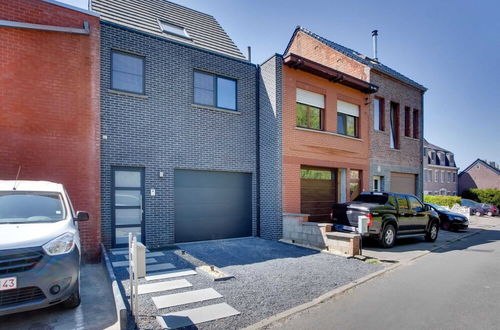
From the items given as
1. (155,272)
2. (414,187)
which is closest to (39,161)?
(155,272)

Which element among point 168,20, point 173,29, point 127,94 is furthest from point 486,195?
point 127,94

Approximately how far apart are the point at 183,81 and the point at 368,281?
25.7ft

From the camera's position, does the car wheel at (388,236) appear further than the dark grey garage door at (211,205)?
Yes

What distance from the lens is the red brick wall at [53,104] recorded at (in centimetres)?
679

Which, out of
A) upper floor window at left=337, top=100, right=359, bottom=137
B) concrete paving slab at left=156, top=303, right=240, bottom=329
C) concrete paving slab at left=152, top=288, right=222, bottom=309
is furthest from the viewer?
upper floor window at left=337, top=100, right=359, bottom=137

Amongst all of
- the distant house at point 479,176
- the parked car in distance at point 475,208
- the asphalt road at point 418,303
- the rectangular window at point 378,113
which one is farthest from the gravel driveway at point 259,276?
the distant house at point 479,176

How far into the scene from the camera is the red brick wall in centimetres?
679

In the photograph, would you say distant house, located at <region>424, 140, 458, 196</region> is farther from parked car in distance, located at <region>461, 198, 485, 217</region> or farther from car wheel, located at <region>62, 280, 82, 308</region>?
car wheel, located at <region>62, 280, 82, 308</region>

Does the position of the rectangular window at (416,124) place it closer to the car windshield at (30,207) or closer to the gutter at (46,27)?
the gutter at (46,27)

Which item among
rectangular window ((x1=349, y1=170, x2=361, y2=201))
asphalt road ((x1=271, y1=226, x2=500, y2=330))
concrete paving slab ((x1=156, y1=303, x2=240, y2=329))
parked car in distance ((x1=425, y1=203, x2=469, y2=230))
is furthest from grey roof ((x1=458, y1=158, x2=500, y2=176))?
concrete paving slab ((x1=156, y1=303, x2=240, y2=329))

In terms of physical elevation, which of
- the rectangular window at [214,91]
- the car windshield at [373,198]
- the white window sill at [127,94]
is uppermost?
the rectangular window at [214,91]

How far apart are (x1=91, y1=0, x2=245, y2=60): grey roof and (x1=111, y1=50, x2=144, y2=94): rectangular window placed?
4.92 ft

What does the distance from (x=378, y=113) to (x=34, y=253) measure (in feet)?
52.4

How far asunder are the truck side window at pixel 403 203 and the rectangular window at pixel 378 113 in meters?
5.88
